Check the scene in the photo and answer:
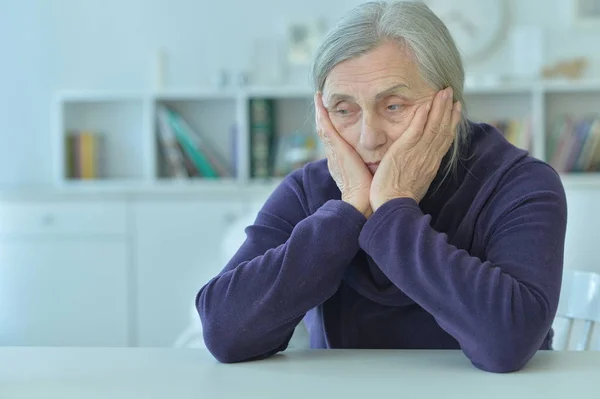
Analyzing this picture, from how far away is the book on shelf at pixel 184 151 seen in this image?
3.93 m

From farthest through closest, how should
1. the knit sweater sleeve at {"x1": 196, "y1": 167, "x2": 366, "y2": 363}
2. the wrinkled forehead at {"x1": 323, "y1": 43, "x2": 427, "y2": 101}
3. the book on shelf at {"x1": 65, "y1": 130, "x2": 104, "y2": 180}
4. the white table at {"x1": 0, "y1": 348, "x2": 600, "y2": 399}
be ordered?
1. the book on shelf at {"x1": 65, "y1": 130, "x2": 104, "y2": 180}
2. the wrinkled forehead at {"x1": 323, "y1": 43, "x2": 427, "y2": 101}
3. the knit sweater sleeve at {"x1": 196, "y1": 167, "x2": 366, "y2": 363}
4. the white table at {"x1": 0, "y1": 348, "x2": 600, "y2": 399}

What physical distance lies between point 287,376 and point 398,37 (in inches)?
22.9

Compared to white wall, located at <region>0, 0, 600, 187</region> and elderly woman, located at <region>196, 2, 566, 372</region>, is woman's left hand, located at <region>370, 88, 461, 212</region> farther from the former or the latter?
white wall, located at <region>0, 0, 600, 187</region>

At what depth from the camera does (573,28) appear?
3.91 meters

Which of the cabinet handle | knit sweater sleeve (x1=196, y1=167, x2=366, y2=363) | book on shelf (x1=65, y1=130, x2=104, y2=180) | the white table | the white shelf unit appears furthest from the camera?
book on shelf (x1=65, y1=130, x2=104, y2=180)

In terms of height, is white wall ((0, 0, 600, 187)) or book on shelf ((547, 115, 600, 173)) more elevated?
white wall ((0, 0, 600, 187))

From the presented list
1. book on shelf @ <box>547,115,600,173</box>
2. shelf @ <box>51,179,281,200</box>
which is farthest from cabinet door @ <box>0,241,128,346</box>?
book on shelf @ <box>547,115,600,173</box>

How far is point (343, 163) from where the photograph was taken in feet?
4.50

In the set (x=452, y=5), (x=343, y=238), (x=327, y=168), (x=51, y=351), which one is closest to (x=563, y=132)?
(x=452, y=5)

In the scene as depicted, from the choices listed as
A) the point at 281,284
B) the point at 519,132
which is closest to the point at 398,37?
the point at 281,284

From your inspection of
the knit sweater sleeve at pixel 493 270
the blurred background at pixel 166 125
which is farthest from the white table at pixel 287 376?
the blurred background at pixel 166 125

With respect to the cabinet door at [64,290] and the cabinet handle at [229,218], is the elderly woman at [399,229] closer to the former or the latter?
the cabinet handle at [229,218]

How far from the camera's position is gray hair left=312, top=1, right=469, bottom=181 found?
1310mm

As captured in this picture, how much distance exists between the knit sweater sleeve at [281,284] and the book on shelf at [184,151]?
2.71 meters
